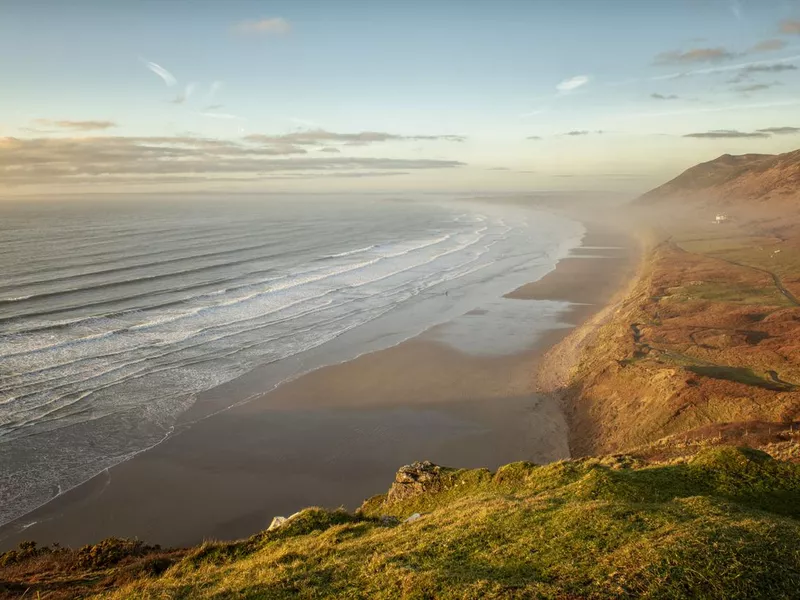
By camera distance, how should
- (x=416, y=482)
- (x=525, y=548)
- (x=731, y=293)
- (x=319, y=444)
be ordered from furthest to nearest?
(x=731, y=293), (x=319, y=444), (x=416, y=482), (x=525, y=548)

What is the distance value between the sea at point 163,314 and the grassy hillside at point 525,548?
11.5m

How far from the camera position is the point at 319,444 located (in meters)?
25.5

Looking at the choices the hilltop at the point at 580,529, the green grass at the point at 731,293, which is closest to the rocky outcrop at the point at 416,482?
the hilltop at the point at 580,529

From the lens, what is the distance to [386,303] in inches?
2111

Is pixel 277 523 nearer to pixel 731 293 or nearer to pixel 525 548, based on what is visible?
pixel 525 548

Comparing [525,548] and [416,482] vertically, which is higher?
[525,548]

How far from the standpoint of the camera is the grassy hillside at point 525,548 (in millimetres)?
9070

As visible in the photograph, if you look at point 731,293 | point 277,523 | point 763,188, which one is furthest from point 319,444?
point 763,188

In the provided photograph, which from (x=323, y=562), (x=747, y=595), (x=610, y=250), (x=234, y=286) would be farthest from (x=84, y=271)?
(x=610, y=250)

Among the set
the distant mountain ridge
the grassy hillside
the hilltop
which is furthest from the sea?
the distant mountain ridge

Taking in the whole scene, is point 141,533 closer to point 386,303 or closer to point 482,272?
point 386,303

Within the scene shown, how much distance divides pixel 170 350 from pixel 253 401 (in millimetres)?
10688

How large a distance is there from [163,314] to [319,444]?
2700 cm

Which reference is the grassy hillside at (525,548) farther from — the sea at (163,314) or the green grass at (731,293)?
the green grass at (731,293)
